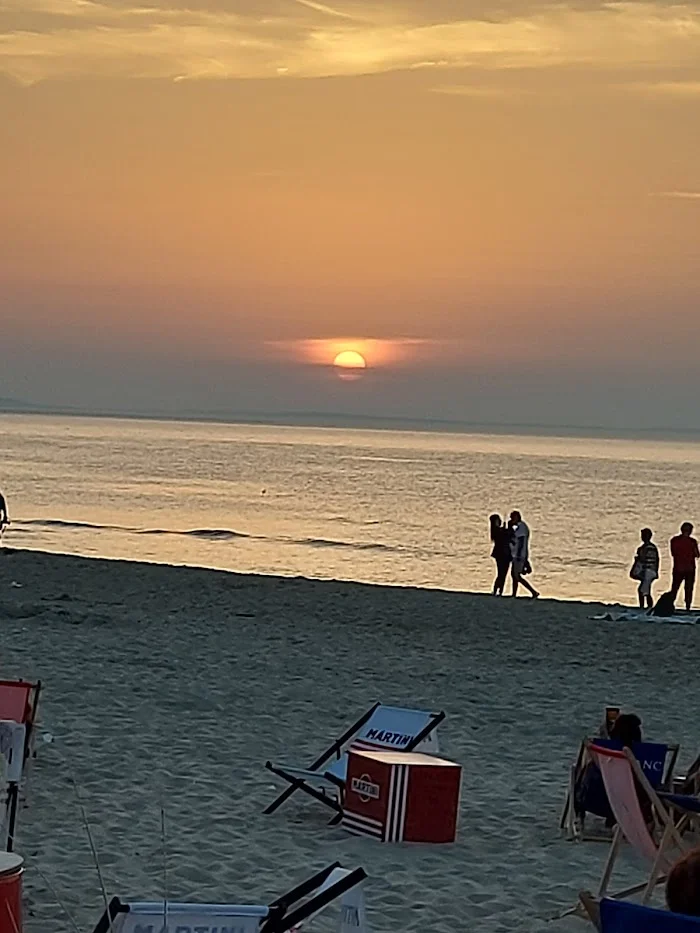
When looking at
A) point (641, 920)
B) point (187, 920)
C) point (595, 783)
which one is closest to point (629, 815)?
point (595, 783)

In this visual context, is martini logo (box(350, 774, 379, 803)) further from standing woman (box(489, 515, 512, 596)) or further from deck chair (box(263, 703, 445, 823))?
standing woman (box(489, 515, 512, 596))

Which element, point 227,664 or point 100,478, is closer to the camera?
point 227,664

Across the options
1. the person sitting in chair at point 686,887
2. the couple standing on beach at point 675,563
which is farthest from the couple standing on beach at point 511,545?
the person sitting in chair at point 686,887

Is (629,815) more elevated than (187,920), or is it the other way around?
(187,920)

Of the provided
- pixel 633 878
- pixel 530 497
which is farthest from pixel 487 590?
pixel 530 497

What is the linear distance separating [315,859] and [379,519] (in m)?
46.9

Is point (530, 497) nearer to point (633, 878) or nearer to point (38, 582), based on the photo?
point (38, 582)

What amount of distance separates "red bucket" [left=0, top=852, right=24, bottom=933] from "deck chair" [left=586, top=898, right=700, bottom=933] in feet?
5.67

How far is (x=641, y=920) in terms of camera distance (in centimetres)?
359

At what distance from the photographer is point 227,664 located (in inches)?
500

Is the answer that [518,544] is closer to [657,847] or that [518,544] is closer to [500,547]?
[500,547]

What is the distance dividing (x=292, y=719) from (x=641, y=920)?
6736 millimetres

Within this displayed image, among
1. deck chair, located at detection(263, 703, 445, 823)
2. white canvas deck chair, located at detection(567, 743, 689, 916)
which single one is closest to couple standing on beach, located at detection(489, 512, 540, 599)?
deck chair, located at detection(263, 703, 445, 823)

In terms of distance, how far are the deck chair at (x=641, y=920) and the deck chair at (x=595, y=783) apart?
3.30 m
